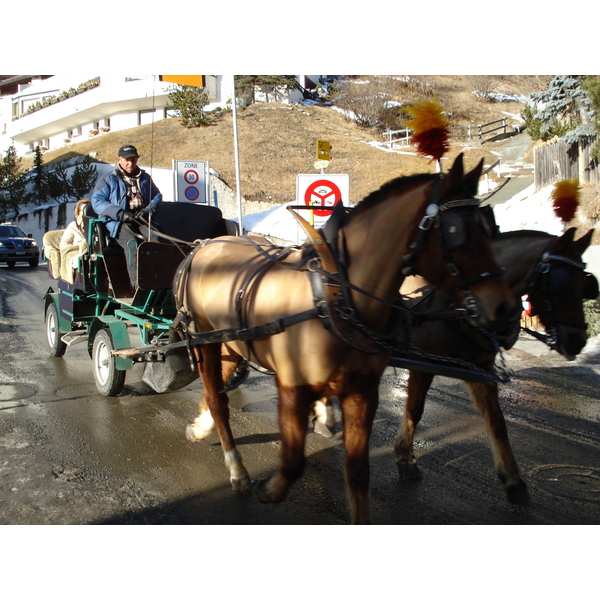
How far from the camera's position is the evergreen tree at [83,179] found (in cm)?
3216

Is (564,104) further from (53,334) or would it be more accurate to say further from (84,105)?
(84,105)

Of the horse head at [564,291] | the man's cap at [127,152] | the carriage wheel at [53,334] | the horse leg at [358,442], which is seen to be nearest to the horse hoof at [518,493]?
the horse head at [564,291]

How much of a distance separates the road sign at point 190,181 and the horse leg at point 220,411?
25.4 feet

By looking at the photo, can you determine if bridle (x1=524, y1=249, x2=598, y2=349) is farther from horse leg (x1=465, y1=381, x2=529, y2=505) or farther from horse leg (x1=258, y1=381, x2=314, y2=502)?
horse leg (x1=258, y1=381, x2=314, y2=502)

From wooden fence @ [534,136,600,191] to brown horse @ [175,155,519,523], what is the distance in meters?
10.7

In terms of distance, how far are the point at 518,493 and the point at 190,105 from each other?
3824 centimetres

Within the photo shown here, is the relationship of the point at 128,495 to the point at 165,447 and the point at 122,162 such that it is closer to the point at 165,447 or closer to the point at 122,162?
the point at 165,447

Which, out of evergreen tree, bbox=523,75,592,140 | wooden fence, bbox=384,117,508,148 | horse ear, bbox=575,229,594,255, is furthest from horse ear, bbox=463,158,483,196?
wooden fence, bbox=384,117,508,148

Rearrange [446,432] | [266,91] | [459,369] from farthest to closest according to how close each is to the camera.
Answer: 1. [266,91]
2. [446,432]
3. [459,369]

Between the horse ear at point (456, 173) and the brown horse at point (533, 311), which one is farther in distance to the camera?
the brown horse at point (533, 311)

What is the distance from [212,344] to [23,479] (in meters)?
1.70

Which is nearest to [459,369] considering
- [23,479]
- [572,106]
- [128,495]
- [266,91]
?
[128,495]

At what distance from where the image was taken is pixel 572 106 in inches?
564

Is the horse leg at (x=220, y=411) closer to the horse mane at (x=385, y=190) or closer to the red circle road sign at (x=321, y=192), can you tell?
the horse mane at (x=385, y=190)
